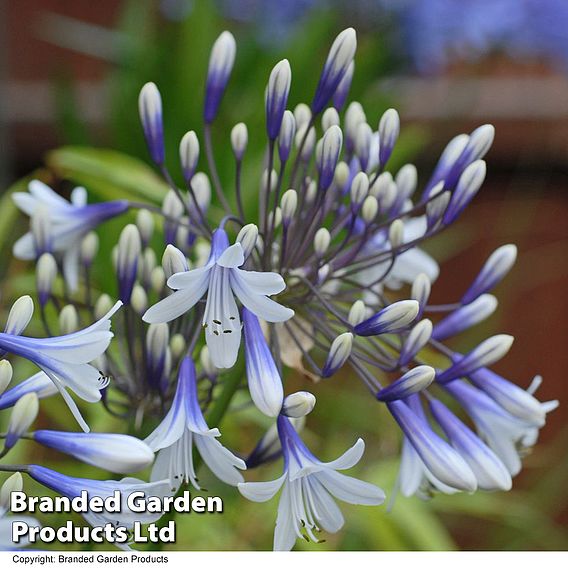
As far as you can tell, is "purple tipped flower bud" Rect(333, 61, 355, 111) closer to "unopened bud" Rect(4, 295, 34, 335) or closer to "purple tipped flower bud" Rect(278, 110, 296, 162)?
"purple tipped flower bud" Rect(278, 110, 296, 162)

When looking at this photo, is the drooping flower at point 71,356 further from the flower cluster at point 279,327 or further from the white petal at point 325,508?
the white petal at point 325,508

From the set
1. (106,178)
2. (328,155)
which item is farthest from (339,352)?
(106,178)

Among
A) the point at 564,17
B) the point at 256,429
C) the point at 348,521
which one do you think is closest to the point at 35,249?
the point at 348,521

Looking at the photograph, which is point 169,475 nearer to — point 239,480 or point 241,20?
point 239,480

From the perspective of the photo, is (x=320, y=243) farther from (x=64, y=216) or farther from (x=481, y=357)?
(x=64, y=216)

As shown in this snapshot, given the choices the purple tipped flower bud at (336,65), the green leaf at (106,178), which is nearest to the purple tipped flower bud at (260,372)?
the purple tipped flower bud at (336,65)

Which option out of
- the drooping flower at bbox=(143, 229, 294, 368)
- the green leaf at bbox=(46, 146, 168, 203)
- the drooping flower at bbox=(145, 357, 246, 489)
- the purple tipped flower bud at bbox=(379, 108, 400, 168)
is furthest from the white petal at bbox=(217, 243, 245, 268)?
the green leaf at bbox=(46, 146, 168, 203)
